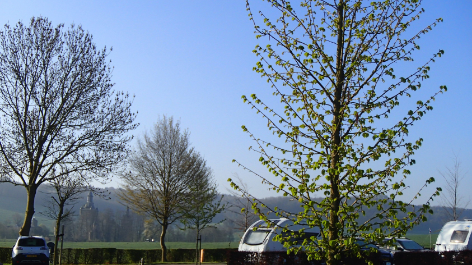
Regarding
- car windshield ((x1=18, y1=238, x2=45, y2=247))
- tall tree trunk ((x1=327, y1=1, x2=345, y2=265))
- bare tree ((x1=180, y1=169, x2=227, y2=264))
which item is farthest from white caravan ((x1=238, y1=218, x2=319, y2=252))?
bare tree ((x1=180, y1=169, x2=227, y2=264))

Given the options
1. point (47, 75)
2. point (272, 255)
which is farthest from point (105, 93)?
point (272, 255)

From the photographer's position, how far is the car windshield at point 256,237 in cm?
1584

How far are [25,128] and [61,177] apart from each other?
316 centimetres

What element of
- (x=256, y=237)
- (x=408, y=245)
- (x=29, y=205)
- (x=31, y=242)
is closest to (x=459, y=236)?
(x=408, y=245)

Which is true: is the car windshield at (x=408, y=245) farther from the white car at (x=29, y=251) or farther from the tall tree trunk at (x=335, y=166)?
the white car at (x=29, y=251)

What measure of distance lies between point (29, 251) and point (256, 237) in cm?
1193

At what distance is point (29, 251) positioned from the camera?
841 inches

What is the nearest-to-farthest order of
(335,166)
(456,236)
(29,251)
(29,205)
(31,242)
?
(335,166)
(456,236)
(29,251)
(31,242)
(29,205)

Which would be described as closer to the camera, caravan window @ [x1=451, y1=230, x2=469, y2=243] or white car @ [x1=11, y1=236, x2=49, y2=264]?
caravan window @ [x1=451, y1=230, x2=469, y2=243]

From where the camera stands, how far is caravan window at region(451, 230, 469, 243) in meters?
20.7

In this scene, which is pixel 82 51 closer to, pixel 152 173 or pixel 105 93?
pixel 105 93

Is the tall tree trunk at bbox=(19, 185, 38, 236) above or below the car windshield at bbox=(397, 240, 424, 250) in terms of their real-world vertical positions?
above

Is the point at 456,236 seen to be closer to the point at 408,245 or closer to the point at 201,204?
the point at 408,245

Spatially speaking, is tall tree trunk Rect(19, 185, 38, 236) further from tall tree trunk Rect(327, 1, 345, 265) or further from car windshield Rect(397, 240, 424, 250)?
tall tree trunk Rect(327, 1, 345, 265)
